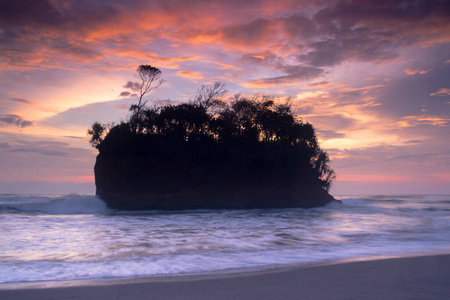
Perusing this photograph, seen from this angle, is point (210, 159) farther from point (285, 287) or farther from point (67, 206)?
point (285, 287)

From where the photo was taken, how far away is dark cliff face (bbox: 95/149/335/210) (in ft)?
83.4

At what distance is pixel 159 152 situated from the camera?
2739cm

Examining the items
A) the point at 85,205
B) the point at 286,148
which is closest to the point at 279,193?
the point at 286,148

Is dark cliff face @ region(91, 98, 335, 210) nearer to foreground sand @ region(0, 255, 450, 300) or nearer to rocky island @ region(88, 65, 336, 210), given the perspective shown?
rocky island @ region(88, 65, 336, 210)

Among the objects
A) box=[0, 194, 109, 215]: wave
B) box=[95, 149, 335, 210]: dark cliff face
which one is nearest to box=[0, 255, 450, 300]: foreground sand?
box=[0, 194, 109, 215]: wave

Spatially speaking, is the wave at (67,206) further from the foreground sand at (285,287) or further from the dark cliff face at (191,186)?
the foreground sand at (285,287)

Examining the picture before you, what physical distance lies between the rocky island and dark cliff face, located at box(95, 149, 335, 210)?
0.08 m

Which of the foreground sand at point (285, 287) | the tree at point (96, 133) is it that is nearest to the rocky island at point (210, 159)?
the tree at point (96, 133)

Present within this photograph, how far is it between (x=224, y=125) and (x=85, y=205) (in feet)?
44.4

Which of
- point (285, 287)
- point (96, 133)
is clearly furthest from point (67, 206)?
point (285, 287)

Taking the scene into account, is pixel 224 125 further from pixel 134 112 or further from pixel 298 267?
pixel 298 267

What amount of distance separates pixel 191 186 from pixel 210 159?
315 centimetres

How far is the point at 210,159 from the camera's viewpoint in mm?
28578

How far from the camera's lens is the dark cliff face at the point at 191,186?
2542cm
